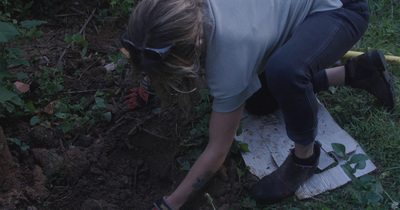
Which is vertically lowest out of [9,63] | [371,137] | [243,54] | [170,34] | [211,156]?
[371,137]

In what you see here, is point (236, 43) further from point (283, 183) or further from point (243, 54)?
point (283, 183)

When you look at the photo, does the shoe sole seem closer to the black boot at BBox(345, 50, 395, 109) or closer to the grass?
the black boot at BBox(345, 50, 395, 109)

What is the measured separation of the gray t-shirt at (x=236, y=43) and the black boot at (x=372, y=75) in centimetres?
77

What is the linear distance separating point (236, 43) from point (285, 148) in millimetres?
927

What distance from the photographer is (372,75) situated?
219 cm

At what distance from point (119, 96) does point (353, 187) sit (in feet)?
4.83

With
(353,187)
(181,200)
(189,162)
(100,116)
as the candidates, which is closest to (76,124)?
(100,116)

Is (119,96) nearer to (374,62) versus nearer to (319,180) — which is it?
(319,180)

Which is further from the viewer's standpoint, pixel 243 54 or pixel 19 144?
pixel 19 144

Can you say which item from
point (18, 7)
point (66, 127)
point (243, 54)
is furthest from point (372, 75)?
point (18, 7)

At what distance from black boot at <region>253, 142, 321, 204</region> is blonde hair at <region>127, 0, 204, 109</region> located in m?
0.75

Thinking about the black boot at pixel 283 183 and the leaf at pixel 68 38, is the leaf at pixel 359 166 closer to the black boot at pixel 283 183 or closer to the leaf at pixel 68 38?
the black boot at pixel 283 183

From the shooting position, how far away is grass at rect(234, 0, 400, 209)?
6.23ft

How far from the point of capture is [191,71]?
4.72 ft
